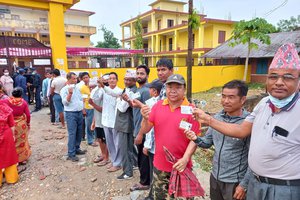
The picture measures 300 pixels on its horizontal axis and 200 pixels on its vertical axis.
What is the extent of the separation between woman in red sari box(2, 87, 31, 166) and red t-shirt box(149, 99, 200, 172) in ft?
10.3

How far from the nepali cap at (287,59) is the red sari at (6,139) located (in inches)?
155

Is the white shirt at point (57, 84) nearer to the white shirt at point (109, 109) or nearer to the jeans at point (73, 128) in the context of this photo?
the jeans at point (73, 128)

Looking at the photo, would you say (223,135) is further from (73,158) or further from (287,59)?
(73,158)

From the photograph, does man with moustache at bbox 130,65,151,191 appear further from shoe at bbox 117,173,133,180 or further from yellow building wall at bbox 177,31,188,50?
yellow building wall at bbox 177,31,188,50

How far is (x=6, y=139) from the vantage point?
3516 millimetres

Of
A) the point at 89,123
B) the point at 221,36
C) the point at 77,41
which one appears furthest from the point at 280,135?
the point at 77,41

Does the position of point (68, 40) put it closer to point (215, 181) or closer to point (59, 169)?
point (59, 169)

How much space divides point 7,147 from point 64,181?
1.16 m

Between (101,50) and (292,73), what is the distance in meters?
19.5

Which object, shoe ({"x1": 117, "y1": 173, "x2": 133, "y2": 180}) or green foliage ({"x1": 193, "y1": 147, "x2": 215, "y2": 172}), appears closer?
shoe ({"x1": 117, "y1": 173, "x2": 133, "y2": 180})

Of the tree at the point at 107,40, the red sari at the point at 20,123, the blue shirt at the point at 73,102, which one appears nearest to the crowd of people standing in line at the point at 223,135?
the red sari at the point at 20,123

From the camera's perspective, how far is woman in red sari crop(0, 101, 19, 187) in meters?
3.44

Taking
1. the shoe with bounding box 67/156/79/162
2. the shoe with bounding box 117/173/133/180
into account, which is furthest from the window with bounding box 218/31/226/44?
the shoe with bounding box 117/173/133/180

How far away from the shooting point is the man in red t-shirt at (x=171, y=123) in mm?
1983
